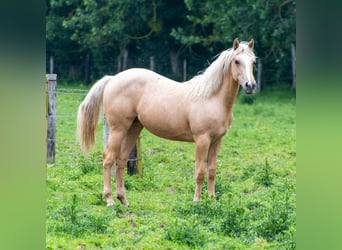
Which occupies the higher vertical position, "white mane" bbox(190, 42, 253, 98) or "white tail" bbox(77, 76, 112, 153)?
"white mane" bbox(190, 42, 253, 98)

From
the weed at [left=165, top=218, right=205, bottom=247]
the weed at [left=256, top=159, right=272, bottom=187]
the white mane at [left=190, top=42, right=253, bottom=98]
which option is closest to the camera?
the weed at [left=165, top=218, right=205, bottom=247]

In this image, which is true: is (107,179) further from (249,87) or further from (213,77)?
(249,87)

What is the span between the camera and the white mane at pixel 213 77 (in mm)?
6758

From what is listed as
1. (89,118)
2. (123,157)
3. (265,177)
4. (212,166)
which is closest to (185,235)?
(212,166)

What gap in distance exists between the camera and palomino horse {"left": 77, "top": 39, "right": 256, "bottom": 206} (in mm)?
6852

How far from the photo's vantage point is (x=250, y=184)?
8.27m

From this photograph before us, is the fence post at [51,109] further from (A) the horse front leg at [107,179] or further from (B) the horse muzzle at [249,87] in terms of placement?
(B) the horse muzzle at [249,87]

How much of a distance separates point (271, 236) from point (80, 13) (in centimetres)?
2210

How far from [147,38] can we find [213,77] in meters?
19.7

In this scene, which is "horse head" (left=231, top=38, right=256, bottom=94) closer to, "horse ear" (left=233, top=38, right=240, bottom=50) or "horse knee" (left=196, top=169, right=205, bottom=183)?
"horse ear" (left=233, top=38, right=240, bottom=50)

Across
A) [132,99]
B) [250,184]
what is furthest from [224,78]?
[250,184]

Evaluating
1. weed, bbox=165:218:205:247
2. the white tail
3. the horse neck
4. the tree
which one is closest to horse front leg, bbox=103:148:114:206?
the white tail

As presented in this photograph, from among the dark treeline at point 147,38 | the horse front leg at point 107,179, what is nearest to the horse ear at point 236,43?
the horse front leg at point 107,179

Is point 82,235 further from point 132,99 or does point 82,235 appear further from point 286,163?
point 286,163
